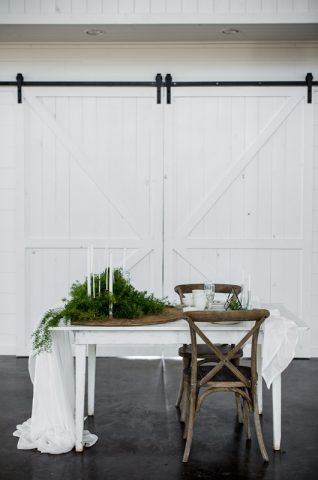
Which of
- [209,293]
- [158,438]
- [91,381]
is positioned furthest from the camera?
[91,381]

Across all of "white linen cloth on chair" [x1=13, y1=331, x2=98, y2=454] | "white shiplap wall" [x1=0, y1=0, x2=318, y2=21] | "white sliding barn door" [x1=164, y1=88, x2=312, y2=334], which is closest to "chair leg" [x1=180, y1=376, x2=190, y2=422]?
"white linen cloth on chair" [x1=13, y1=331, x2=98, y2=454]

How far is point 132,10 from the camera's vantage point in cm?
596

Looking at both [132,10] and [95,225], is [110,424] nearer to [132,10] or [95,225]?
[95,225]

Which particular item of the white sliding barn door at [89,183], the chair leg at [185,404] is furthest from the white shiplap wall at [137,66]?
the chair leg at [185,404]

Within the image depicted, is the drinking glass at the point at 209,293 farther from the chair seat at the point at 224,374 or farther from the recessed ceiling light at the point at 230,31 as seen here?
the recessed ceiling light at the point at 230,31

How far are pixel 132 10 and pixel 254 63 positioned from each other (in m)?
1.39

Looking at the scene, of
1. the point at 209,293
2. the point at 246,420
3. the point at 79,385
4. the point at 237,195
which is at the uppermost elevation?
the point at 237,195

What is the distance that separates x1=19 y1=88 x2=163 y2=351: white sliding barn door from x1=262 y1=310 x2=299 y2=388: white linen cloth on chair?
2759 mm

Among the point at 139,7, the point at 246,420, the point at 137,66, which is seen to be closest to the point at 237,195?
the point at 137,66

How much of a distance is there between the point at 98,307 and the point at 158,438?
93 centimetres

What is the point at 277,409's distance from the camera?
13.3 feet

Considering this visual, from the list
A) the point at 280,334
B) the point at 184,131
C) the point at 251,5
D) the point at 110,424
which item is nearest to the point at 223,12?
the point at 251,5

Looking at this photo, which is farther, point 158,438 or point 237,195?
point 237,195

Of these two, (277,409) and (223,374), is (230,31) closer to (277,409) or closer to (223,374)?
(223,374)
